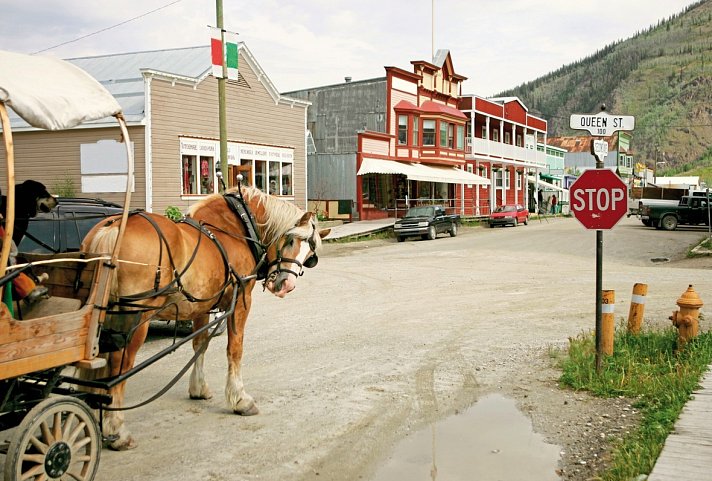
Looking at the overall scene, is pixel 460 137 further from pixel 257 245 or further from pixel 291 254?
pixel 257 245

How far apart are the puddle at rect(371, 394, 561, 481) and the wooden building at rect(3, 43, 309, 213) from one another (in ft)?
65.0

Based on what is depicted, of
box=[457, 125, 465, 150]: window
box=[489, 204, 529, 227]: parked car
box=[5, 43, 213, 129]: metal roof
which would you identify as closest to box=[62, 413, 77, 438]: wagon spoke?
box=[5, 43, 213, 129]: metal roof

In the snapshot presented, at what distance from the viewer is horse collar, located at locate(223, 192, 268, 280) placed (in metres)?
6.58

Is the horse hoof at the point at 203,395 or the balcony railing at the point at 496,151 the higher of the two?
the balcony railing at the point at 496,151

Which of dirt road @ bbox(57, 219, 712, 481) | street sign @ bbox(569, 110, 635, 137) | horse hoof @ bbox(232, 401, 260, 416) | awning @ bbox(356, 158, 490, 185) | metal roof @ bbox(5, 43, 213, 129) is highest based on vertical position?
metal roof @ bbox(5, 43, 213, 129)

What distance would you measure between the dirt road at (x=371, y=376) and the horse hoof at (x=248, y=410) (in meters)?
0.08

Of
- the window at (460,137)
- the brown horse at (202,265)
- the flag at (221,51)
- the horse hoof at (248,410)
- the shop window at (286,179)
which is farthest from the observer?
the window at (460,137)

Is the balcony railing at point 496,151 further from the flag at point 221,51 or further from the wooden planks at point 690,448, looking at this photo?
the wooden planks at point 690,448

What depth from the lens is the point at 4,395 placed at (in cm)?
443

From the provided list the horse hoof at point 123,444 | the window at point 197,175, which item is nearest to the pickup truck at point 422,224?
the window at point 197,175

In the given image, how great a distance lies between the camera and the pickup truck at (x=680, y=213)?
35.4m

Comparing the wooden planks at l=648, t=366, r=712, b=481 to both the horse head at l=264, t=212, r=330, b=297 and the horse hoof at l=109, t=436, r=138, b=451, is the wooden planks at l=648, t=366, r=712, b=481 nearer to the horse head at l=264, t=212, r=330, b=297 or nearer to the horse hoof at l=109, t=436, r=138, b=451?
the horse head at l=264, t=212, r=330, b=297

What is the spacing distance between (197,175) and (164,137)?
81.6 inches

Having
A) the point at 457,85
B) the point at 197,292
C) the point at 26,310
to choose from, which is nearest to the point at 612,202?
the point at 197,292
